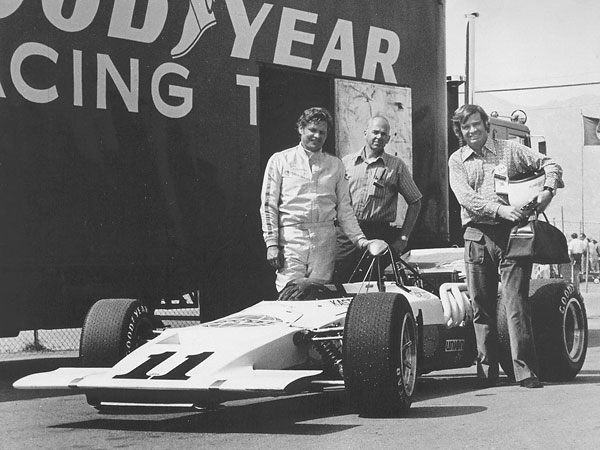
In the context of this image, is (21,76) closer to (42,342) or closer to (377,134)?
(377,134)

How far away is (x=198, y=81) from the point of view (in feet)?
26.4

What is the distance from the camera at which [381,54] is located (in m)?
9.47

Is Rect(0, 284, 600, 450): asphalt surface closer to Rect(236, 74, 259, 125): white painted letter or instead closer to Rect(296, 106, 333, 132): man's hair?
Rect(296, 106, 333, 132): man's hair

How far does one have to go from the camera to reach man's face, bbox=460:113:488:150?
277 inches

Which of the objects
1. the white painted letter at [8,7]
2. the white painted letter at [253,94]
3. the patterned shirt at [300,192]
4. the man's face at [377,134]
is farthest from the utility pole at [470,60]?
the white painted letter at [8,7]

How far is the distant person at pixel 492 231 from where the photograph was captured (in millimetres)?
6840

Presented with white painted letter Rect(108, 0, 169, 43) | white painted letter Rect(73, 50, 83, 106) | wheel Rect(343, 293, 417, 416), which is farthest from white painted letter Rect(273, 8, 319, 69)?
wheel Rect(343, 293, 417, 416)

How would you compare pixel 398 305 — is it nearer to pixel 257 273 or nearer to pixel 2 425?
pixel 2 425

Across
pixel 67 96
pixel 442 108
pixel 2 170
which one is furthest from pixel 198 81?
pixel 442 108

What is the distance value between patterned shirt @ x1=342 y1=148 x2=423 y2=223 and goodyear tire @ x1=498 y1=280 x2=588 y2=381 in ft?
3.24

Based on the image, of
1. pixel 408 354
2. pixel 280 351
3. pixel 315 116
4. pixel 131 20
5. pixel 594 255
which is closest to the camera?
pixel 280 351

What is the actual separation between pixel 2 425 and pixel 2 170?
200cm

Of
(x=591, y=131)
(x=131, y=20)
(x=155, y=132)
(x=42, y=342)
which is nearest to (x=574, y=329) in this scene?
(x=155, y=132)

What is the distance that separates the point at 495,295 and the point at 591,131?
10.3m
